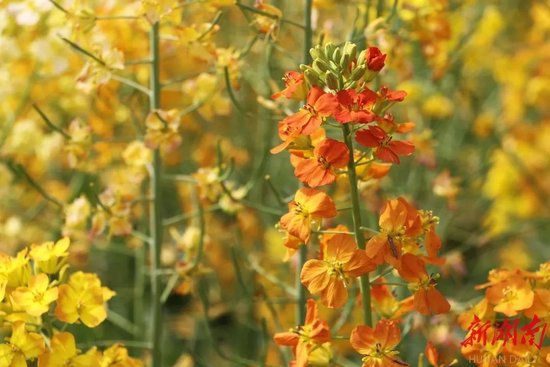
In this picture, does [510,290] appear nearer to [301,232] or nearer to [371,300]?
Answer: [371,300]

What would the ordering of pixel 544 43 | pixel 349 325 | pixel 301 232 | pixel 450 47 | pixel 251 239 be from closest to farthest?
1. pixel 301 232
2. pixel 349 325
3. pixel 450 47
4. pixel 251 239
5. pixel 544 43

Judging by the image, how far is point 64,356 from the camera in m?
1.39

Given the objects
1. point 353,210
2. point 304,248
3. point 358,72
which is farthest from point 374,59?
point 304,248

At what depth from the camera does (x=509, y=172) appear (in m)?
3.06

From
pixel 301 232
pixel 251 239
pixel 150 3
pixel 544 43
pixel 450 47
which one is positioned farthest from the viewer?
pixel 544 43

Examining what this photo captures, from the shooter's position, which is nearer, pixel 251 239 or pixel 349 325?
pixel 349 325

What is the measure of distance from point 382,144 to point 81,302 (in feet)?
1.91

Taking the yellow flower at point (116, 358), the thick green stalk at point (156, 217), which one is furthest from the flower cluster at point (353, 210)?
the thick green stalk at point (156, 217)

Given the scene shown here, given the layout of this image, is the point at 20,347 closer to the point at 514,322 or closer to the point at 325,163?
the point at 325,163

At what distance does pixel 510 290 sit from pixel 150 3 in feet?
2.87

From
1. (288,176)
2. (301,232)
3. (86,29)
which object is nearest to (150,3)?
(86,29)

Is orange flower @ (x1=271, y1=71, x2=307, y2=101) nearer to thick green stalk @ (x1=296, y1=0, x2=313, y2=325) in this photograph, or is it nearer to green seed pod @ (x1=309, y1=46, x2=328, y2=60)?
green seed pod @ (x1=309, y1=46, x2=328, y2=60)

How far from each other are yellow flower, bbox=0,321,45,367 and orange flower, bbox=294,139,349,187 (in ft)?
1.71

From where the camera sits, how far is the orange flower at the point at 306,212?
1297 millimetres
